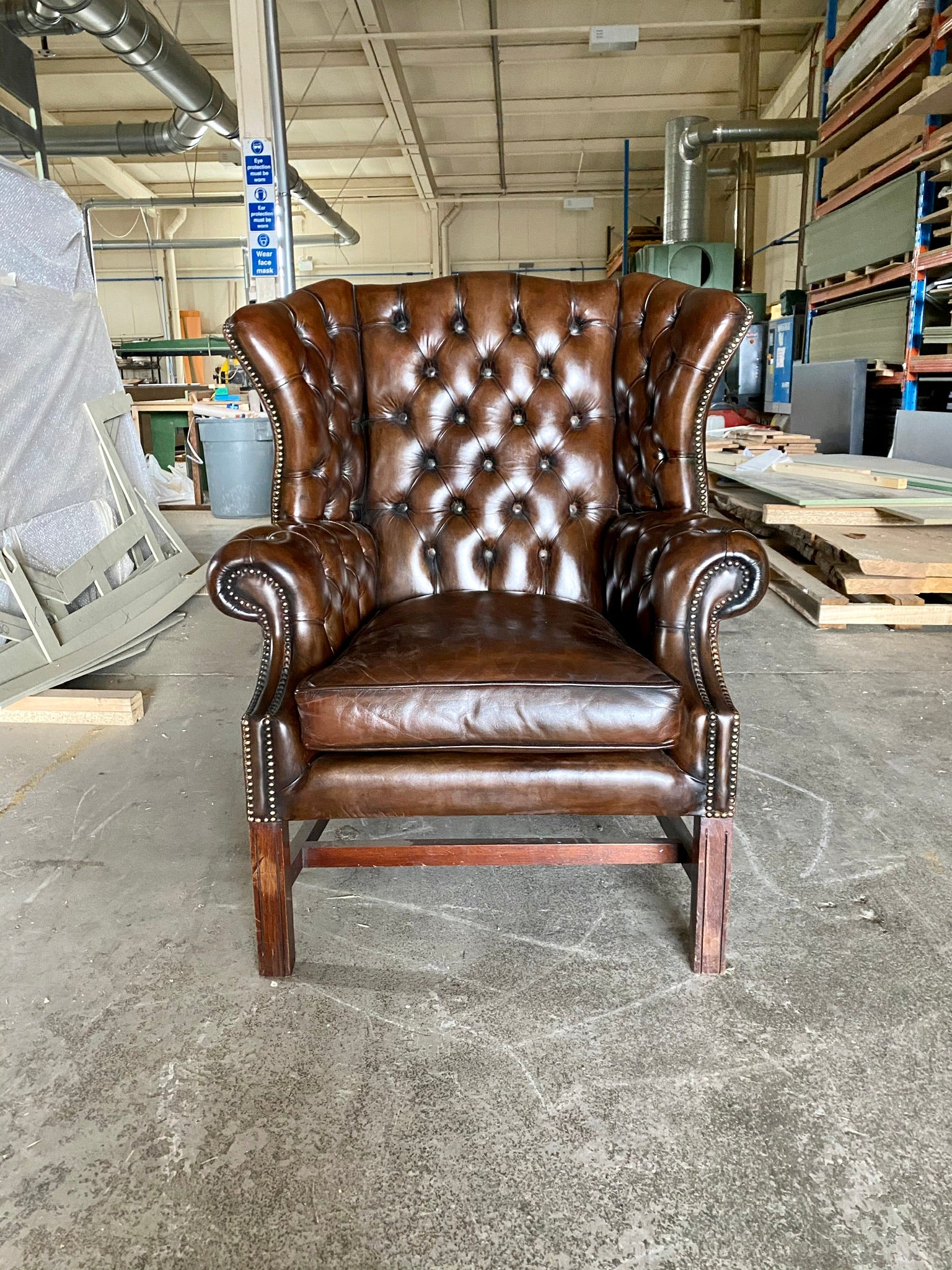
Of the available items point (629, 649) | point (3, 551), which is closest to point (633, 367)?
point (629, 649)

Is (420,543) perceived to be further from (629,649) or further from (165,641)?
(165,641)

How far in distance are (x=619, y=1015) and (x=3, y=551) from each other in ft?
7.33

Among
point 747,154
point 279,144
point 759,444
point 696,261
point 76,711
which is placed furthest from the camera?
point 747,154

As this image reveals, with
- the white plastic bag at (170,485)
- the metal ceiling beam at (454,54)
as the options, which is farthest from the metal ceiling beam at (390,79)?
the white plastic bag at (170,485)

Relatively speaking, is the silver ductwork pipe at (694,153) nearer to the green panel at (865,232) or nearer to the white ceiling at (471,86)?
the white ceiling at (471,86)

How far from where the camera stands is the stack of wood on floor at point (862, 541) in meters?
3.21

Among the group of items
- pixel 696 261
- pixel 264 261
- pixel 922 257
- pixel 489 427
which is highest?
pixel 696 261

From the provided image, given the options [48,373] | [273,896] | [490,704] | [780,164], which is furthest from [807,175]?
[273,896]

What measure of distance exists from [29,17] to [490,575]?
6.01 m

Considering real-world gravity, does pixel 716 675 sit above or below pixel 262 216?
below

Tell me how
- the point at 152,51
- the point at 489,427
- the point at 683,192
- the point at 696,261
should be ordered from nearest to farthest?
the point at 489,427, the point at 152,51, the point at 696,261, the point at 683,192

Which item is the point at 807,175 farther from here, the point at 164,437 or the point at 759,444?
the point at 164,437

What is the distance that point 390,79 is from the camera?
8344 mm

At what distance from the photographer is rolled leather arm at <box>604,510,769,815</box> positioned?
52.4 inches
